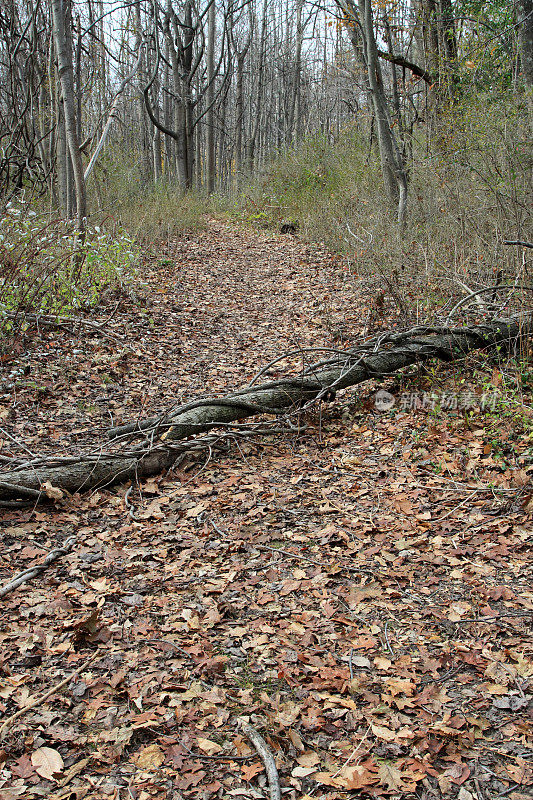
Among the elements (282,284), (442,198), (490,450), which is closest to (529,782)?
(490,450)

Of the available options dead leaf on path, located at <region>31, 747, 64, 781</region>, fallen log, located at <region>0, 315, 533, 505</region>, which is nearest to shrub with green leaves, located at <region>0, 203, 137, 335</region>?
fallen log, located at <region>0, 315, 533, 505</region>

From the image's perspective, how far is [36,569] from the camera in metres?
3.26

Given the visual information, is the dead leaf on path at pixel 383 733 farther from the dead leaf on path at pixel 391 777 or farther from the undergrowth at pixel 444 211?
the undergrowth at pixel 444 211

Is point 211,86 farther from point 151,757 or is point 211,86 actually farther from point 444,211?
point 151,757

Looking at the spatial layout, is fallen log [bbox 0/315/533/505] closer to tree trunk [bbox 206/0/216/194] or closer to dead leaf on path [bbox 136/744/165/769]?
dead leaf on path [bbox 136/744/165/769]

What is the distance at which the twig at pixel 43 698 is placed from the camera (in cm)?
223

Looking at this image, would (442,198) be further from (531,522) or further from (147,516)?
(147,516)

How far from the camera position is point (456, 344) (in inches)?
223

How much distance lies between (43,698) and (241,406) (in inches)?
117

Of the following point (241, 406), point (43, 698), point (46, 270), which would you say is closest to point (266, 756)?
point (43, 698)

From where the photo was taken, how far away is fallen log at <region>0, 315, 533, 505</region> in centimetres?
404

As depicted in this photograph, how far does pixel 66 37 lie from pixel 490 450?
800 cm

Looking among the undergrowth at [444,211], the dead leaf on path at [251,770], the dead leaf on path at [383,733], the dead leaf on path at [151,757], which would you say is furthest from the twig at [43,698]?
the undergrowth at [444,211]

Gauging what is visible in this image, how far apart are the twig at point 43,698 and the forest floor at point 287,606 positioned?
0.01 metres
